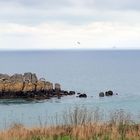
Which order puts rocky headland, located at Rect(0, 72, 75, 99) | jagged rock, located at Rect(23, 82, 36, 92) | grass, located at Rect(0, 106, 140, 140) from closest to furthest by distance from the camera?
grass, located at Rect(0, 106, 140, 140)
rocky headland, located at Rect(0, 72, 75, 99)
jagged rock, located at Rect(23, 82, 36, 92)

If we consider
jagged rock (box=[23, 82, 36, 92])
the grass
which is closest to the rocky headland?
jagged rock (box=[23, 82, 36, 92])

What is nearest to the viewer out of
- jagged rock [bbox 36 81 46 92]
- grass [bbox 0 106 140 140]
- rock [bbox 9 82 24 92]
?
grass [bbox 0 106 140 140]

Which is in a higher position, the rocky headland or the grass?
the rocky headland

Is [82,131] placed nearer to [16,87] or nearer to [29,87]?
[16,87]

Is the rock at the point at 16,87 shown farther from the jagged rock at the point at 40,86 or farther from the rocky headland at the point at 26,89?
the jagged rock at the point at 40,86

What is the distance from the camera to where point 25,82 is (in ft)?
286

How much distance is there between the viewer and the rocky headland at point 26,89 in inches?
A: 3214

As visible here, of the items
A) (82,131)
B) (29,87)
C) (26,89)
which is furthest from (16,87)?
(82,131)

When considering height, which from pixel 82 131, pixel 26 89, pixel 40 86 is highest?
pixel 40 86

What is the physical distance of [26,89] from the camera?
280 ft

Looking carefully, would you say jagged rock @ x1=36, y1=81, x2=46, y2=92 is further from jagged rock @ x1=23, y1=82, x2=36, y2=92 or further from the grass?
the grass

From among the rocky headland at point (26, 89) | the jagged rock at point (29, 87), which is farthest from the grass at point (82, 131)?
the jagged rock at point (29, 87)

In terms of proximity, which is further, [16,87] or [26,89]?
[26,89]

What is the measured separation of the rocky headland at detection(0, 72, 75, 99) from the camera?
8162 centimetres
